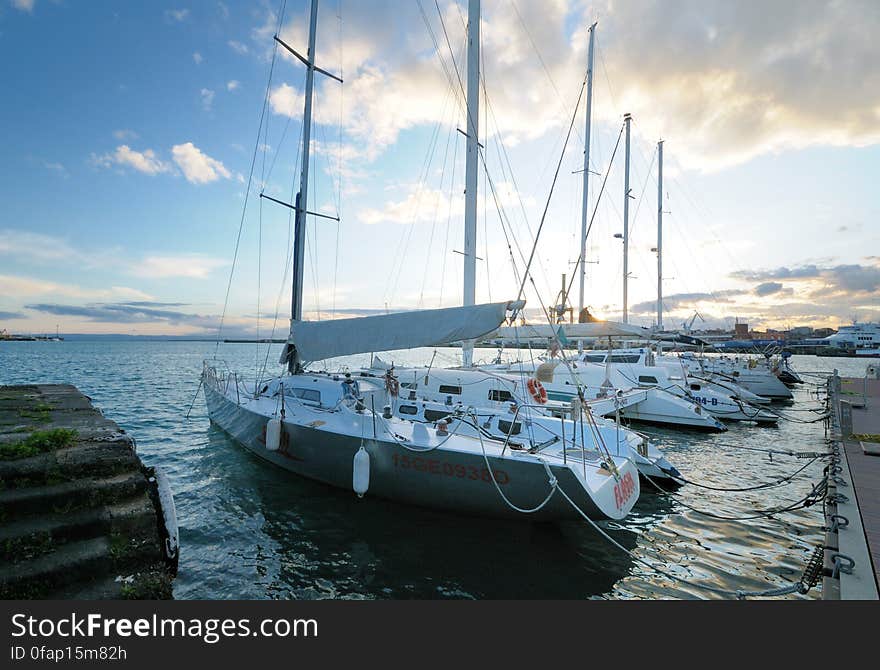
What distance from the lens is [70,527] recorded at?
3414 mm

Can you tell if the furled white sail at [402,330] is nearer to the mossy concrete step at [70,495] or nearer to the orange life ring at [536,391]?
the mossy concrete step at [70,495]

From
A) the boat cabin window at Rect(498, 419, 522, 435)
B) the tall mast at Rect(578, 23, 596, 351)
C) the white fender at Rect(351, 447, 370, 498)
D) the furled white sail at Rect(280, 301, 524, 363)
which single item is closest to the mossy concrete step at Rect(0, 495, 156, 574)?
the white fender at Rect(351, 447, 370, 498)

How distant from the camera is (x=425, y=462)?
22.6ft

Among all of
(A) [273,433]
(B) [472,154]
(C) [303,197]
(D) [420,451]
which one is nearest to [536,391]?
(D) [420,451]

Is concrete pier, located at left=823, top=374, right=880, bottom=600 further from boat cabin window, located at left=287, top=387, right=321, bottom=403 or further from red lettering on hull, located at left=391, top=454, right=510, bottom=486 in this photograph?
boat cabin window, located at left=287, top=387, right=321, bottom=403

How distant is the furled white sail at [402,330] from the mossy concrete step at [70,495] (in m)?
4.20

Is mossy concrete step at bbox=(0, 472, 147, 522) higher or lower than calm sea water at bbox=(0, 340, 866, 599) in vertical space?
higher

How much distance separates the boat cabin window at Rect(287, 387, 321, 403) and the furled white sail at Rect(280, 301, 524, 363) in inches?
53.6

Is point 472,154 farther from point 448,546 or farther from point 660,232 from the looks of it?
point 660,232

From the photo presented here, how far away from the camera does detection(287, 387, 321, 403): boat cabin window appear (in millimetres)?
10000

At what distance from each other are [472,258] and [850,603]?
1154 centimetres

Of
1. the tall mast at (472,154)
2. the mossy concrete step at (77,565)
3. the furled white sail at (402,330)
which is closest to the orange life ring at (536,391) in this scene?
the tall mast at (472,154)

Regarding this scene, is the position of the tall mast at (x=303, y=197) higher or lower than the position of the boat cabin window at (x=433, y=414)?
higher

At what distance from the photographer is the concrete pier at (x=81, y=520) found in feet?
10.2
